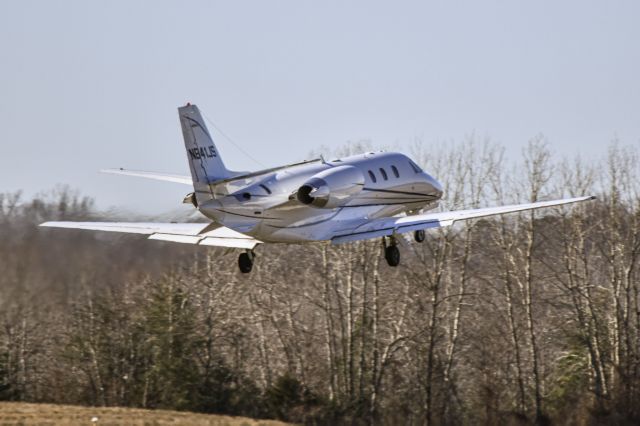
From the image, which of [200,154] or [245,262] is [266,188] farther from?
[245,262]

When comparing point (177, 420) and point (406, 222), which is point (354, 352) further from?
point (406, 222)

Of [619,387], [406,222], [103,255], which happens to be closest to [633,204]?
[619,387]

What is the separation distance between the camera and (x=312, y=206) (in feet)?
96.5

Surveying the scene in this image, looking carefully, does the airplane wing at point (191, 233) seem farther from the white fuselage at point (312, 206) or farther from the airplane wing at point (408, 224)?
the airplane wing at point (408, 224)

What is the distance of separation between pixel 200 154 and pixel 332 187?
3.75m

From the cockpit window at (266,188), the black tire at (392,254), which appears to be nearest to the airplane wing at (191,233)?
the cockpit window at (266,188)

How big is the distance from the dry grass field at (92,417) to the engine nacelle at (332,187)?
9.90 metres

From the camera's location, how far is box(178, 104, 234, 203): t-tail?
27828mm

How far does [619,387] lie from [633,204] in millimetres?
8676

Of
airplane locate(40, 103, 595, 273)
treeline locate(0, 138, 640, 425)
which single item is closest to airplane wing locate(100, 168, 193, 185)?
airplane locate(40, 103, 595, 273)

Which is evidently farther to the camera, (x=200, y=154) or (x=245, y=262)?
(x=245, y=262)

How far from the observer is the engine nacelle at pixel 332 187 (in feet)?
95.8

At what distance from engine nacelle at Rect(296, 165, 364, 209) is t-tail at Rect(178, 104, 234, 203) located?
6.70ft

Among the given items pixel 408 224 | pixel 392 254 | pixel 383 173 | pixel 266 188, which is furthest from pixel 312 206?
pixel 383 173
